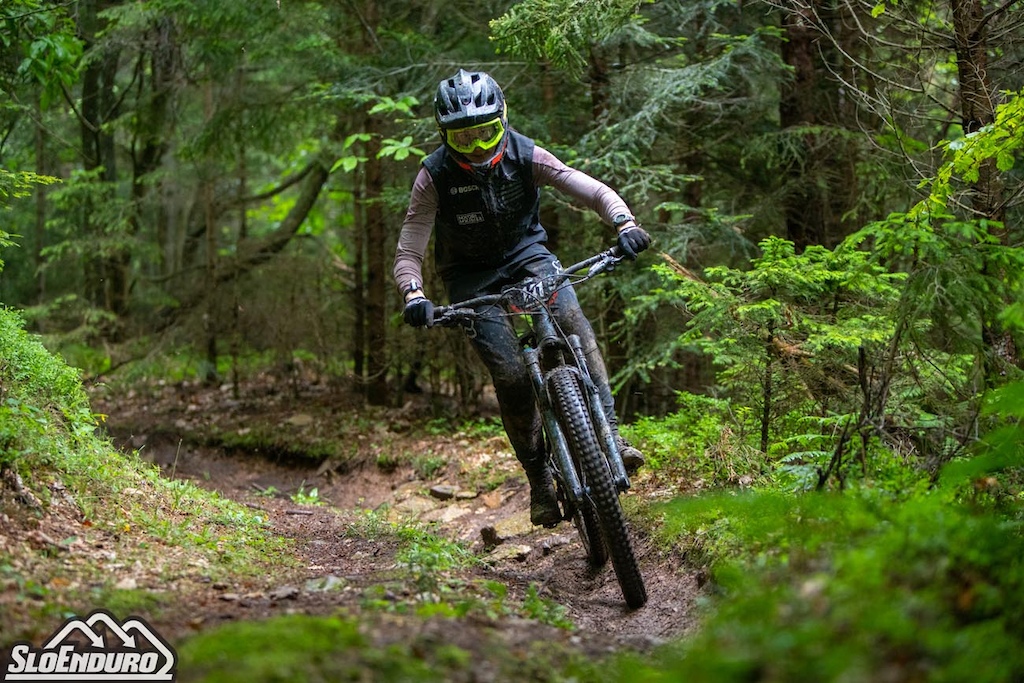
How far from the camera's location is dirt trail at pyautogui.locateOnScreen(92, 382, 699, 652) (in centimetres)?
387

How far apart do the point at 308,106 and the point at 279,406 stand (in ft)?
13.8

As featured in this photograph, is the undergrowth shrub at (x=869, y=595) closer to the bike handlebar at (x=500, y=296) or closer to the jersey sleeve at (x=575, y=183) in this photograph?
the bike handlebar at (x=500, y=296)

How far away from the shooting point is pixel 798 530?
3545 millimetres

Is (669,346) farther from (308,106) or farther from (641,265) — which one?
(308,106)

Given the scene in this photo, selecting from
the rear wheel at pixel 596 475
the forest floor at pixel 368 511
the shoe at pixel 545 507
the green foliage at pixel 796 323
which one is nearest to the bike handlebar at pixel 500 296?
the rear wheel at pixel 596 475

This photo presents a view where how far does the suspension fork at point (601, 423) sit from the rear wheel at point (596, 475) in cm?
4

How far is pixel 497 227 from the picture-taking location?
541 cm

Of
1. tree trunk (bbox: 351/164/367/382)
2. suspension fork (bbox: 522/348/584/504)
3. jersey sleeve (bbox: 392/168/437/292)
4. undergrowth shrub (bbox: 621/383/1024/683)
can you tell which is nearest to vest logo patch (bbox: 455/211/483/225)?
jersey sleeve (bbox: 392/168/437/292)

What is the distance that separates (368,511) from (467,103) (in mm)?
4145

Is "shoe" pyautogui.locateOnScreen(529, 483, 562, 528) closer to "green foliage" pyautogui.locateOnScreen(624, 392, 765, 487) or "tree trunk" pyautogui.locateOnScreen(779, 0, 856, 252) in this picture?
"green foliage" pyautogui.locateOnScreen(624, 392, 765, 487)

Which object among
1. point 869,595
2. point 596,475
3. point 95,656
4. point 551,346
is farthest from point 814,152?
point 95,656

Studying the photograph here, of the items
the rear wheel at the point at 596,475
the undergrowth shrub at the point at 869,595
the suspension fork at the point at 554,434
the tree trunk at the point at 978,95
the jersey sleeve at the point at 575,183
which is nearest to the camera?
the undergrowth shrub at the point at 869,595

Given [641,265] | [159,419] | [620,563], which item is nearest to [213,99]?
[159,419]

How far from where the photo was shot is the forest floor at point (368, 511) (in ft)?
12.3
